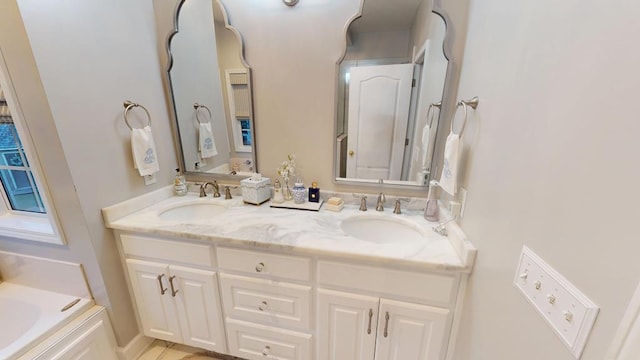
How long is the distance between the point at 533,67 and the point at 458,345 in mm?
1096

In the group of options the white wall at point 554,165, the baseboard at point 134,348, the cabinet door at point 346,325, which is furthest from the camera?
the baseboard at point 134,348

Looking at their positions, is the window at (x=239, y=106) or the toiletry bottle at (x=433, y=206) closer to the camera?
the toiletry bottle at (x=433, y=206)

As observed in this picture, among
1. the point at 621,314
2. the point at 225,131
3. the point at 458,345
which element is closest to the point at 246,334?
the point at 458,345

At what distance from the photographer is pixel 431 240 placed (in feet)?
3.74

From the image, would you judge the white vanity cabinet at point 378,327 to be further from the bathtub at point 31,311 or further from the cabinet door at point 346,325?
the bathtub at point 31,311

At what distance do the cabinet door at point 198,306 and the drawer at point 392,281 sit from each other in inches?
25.1

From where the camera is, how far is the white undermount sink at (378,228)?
1.36 meters

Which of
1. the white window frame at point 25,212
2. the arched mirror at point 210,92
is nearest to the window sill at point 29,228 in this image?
the white window frame at point 25,212

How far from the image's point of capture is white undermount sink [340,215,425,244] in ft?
4.47

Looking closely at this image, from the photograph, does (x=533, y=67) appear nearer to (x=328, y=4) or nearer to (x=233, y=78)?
(x=328, y=4)

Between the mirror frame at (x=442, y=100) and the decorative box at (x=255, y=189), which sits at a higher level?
the mirror frame at (x=442, y=100)

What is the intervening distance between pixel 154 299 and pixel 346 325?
113 centimetres

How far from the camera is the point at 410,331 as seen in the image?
111 cm

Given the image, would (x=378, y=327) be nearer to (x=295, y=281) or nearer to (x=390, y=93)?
(x=295, y=281)
